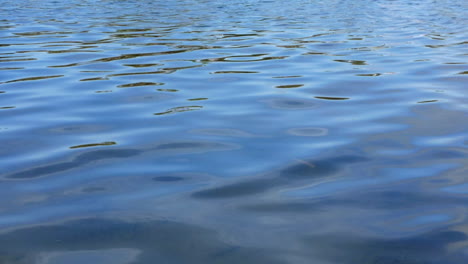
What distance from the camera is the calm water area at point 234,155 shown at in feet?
8.07

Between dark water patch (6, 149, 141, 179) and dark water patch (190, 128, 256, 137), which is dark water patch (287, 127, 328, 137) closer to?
dark water patch (190, 128, 256, 137)

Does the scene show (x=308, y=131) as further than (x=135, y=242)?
Yes

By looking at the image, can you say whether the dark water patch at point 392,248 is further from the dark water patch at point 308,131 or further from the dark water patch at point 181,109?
the dark water patch at point 181,109

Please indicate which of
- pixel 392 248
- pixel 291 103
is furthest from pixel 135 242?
pixel 291 103

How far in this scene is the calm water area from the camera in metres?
2.46

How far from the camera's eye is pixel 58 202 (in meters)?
2.86

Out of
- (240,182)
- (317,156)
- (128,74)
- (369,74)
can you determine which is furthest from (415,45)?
(240,182)

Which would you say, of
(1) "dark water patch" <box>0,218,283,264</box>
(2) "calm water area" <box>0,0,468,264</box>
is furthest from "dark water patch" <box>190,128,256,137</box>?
(1) "dark water patch" <box>0,218,283,264</box>

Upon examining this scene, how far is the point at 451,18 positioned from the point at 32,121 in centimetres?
955

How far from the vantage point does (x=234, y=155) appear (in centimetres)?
354

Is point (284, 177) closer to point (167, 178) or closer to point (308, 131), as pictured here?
point (167, 178)

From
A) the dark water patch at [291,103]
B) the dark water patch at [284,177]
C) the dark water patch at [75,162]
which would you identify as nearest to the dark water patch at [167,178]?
the dark water patch at [284,177]

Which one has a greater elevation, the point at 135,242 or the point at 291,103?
the point at 135,242

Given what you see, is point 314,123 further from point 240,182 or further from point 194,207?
point 194,207
